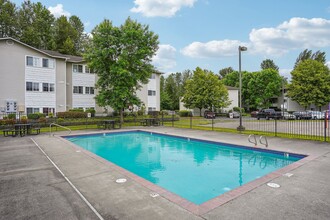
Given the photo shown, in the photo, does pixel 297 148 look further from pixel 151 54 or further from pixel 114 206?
pixel 151 54

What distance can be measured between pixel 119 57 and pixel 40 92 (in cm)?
1208

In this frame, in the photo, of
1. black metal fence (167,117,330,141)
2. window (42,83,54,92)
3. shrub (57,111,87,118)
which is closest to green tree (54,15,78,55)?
window (42,83,54,92)

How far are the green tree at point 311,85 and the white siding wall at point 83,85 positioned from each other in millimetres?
39530

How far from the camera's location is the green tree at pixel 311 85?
3938 cm

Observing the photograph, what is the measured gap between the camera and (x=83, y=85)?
101 ft

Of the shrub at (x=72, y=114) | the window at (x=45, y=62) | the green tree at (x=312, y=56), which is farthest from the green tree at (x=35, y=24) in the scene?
the green tree at (x=312, y=56)

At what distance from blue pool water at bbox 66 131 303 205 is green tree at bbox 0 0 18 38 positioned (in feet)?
129

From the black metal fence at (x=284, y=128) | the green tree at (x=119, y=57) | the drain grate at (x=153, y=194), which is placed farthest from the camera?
the green tree at (x=119, y=57)

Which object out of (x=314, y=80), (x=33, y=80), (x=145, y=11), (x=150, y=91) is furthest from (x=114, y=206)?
(x=314, y=80)

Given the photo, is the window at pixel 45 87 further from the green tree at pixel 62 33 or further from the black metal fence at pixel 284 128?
the green tree at pixel 62 33

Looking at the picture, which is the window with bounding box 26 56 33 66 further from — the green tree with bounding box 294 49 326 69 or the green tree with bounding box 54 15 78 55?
the green tree with bounding box 294 49 326 69

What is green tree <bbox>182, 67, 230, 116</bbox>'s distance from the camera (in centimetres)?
4028

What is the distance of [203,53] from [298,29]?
14939 mm

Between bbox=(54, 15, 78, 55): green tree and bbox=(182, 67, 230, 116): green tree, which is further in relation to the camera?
bbox=(54, 15, 78, 55): green tree
